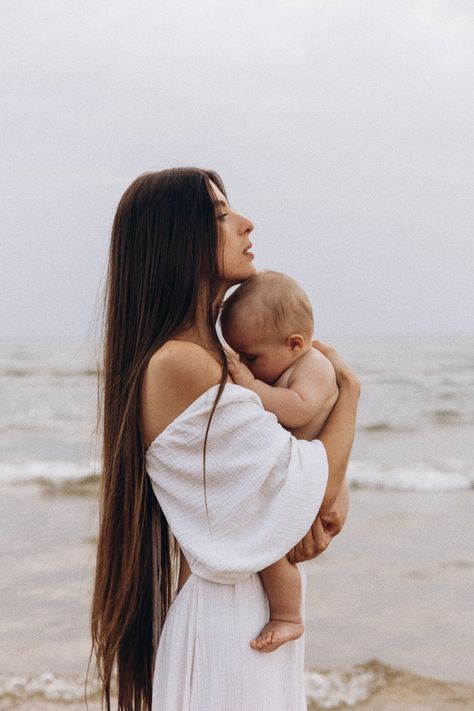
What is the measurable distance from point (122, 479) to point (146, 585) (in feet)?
0.93

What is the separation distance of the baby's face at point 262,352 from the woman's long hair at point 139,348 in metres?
0.25

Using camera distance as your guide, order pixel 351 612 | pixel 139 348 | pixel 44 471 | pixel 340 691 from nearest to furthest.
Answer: pixel 139 348, pixel 340 691, pixel 351 612, pixel 44 471

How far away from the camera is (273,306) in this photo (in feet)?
7.03

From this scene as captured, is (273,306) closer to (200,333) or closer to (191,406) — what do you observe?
(200,333)

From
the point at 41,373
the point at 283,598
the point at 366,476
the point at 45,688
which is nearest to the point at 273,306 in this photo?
the point at 283,598

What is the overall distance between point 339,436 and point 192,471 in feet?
1.21

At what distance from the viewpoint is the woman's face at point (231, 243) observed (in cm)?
191

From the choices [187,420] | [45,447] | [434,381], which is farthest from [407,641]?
[434,381]

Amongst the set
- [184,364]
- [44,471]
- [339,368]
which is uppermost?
[184,364]

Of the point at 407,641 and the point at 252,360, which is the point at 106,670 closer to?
the point at 252,360

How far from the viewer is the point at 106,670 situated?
2.04 metres

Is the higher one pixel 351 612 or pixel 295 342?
pixel 295 342

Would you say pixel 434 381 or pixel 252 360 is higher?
pixel 252 360

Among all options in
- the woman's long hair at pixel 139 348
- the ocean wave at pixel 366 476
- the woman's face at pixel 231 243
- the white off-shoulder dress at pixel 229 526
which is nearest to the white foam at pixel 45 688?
the woman's long hair at pixel 139 348
